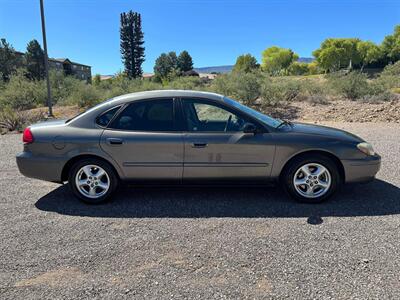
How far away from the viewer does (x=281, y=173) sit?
4352mm

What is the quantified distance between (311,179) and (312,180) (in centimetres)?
2

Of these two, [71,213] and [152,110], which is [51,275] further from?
[152,110]

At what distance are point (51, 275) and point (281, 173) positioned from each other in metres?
2.97

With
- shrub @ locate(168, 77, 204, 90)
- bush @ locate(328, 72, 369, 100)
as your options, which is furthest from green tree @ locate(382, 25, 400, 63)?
shrub @ locate(168, 77, 204, 90)

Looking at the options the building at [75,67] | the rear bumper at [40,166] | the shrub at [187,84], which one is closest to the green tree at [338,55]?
the building at [75,67]

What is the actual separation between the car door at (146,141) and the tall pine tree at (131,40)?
70.1m

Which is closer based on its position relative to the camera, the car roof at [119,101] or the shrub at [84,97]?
the car roof at [119,101]

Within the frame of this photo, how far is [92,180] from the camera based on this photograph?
439cm

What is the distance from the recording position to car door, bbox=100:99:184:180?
4.25 metres

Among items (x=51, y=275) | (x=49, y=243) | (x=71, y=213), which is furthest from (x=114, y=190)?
(x=51, y=275)

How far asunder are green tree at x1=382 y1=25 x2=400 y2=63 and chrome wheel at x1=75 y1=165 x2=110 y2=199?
93.8 metres

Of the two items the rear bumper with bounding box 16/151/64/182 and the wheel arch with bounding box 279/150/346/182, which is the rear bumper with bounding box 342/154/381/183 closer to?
the wheel arch with bounding box 279/150/346/182

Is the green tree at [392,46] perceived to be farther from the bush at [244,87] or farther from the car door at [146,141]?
the car door at [146,141]

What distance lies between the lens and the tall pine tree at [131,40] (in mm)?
71812
